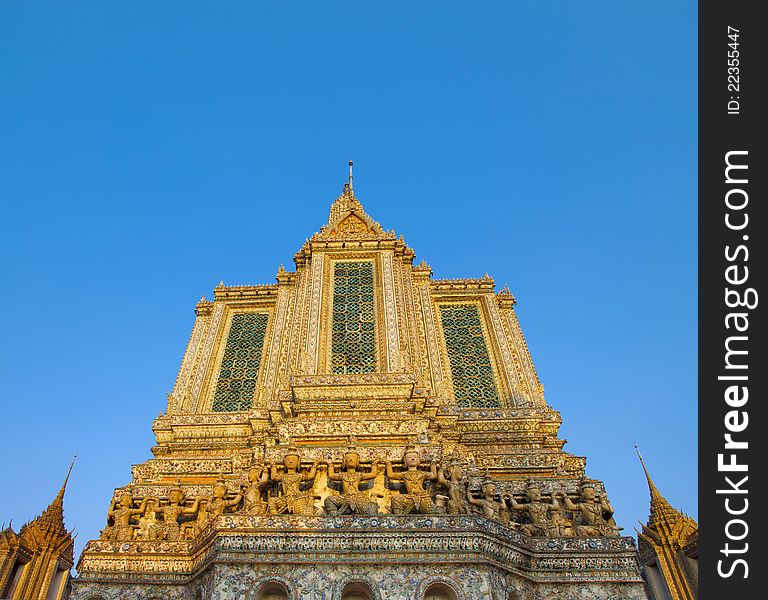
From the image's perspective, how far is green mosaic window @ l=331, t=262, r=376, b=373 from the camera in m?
18.8

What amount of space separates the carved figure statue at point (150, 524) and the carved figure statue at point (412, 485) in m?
5.37

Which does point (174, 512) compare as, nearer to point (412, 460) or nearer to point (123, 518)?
point (123, 518)

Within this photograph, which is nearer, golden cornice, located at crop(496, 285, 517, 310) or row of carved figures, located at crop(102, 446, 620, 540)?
row of carved figures, located at crop(102, 446, 620, 540)

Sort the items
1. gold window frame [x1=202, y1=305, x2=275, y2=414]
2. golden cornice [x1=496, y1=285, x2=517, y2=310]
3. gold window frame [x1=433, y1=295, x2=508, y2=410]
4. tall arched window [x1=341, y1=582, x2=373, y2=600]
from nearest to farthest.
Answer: tall arched window [x1=341, y1=582, x2=373, y2=600] < gold window frame [x1=202, y1=305, x2=275, y2=414] < gold window frame [x1=433, y1=295, x2=508, y2=410] < golden cornice [x1=496, y1=285, x2=517, y2=310]

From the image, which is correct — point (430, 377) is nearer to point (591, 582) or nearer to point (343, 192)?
point (591, 582)

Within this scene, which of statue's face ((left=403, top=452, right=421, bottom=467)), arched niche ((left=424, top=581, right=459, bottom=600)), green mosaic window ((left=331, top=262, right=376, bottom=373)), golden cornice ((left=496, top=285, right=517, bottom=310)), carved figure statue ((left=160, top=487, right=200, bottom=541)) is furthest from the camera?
golden cornice ((left=496, top=285, right=517, bottom=310))

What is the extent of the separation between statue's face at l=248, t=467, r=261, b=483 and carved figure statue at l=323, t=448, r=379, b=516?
1.51 meters

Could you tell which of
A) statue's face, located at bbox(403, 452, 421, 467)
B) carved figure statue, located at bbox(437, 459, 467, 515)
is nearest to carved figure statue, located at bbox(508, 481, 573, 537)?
carved figure statue, located at bbox(437, 459, 467, 515)

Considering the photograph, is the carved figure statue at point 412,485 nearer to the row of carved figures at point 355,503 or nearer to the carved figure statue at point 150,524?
the row of carved figures at point 355,503

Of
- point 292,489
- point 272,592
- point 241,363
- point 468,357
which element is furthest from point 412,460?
point 241,363

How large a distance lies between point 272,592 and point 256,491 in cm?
212

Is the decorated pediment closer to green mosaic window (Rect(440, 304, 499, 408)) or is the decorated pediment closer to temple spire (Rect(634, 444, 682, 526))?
green mosaic window (Rect(440, 304, 499, 408))
